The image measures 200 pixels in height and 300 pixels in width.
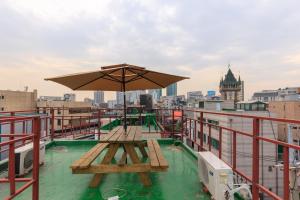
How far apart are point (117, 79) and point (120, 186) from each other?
2.55 meters

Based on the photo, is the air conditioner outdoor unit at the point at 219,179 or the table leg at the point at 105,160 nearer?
the air conditioner outdoor unit at the point at 219,179

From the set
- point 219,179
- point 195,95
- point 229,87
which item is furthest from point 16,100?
point 195,95

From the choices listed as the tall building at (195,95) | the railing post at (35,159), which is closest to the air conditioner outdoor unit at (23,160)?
the railing post at (35,159)

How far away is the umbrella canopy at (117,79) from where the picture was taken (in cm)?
417

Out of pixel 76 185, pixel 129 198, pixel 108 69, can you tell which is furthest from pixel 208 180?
pixel 108 69

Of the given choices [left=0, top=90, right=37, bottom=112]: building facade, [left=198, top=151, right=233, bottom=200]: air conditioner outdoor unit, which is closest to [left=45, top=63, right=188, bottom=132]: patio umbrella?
[left=198, top=151, right=233, bottom=200]: air conditioner outdoor unit

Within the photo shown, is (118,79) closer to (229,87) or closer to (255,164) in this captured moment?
(255,164)

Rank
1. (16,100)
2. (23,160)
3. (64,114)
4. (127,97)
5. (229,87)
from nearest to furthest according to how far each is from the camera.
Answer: (23,160) < (64,114) < (127,97) < (16,100) < (229,87)

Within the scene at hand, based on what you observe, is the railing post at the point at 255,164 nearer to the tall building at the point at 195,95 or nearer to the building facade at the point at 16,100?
the building facade at the point at 16,100

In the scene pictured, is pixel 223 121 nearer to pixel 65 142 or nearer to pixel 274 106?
pixel 65 142

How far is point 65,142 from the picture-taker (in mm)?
7203

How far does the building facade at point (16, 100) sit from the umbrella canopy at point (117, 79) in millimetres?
45294

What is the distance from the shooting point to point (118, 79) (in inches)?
214

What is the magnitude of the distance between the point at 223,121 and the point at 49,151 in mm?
20350
